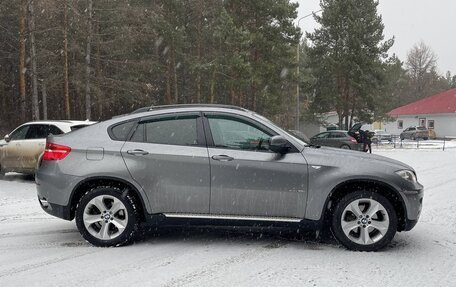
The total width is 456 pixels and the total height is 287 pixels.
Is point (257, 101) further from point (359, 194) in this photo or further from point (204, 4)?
point (359, 194)

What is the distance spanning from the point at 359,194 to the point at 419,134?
143 ft

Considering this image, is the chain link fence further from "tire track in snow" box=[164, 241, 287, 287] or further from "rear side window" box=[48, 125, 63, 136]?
"tire track in snow" box=[164, 241, 287, 287]

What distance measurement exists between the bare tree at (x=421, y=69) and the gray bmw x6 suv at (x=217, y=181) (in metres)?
79.9

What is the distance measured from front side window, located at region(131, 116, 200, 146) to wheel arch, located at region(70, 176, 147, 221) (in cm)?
55

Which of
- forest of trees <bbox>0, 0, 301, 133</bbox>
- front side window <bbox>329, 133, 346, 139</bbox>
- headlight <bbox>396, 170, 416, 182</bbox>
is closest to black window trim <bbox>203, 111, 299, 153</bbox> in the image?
headlight <bbox>396, 170, 416, 182</bbox>

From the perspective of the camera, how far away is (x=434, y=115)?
5131cm

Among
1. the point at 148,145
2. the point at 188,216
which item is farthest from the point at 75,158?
the point at 188,216

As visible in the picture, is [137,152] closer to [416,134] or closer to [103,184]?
[103,184]

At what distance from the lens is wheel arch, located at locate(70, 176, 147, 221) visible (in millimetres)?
5164

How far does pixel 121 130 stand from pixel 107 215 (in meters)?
1.04

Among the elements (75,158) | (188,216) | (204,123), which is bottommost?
(188,216)

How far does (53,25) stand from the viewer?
24.5m

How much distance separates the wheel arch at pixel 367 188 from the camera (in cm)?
500

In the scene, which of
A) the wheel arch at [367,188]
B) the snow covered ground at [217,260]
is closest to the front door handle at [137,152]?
the snow covered ground at [217,260]
